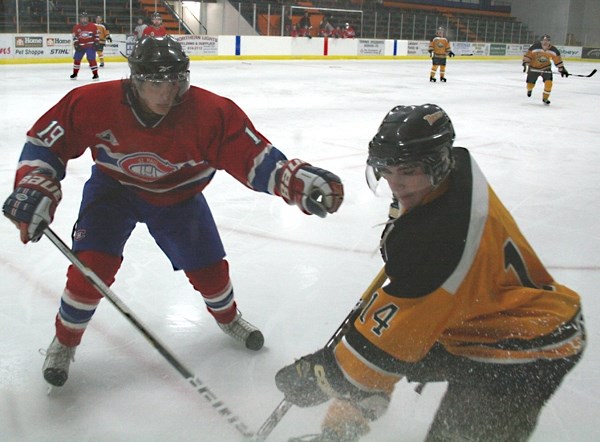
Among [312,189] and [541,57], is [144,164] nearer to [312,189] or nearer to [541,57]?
[312,189]

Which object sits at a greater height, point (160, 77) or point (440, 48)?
point (440, 48)

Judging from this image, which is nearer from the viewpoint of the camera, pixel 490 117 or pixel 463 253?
pixel 463 253

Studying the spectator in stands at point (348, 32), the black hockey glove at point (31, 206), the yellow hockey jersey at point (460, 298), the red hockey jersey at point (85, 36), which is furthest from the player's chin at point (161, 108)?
the spectator in stands at point (348, 32)

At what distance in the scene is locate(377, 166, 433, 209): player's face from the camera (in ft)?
3.97

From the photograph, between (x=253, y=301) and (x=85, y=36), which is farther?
(x=85, y=36)

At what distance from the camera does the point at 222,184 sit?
14.2 feet

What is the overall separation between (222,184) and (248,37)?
12.0m

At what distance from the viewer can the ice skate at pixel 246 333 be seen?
217 centimetres

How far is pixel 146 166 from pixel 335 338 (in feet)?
2.49

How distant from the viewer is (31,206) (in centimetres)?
166

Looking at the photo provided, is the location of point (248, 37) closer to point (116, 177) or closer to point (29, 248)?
point (29, 248)

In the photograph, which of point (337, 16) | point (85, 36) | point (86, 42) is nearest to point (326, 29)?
point (337, 16)

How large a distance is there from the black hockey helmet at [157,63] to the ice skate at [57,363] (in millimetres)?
789

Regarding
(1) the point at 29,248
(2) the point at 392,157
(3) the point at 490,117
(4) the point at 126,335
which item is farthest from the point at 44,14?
(2) the point at 392,157
